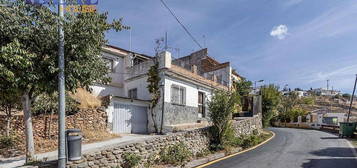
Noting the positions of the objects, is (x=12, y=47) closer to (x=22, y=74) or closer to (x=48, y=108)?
(x=22, y=74)

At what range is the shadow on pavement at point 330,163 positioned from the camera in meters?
8.40

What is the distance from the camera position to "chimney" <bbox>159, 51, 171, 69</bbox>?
1618 centimetres

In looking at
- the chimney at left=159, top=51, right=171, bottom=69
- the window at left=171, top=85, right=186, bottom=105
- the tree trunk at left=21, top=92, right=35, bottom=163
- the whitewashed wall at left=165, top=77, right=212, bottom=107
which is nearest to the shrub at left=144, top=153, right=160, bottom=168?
the tree trunk at left=21, top=92, right=35, bottom=163

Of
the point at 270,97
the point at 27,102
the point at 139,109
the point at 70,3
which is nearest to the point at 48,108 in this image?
the point at 27,102

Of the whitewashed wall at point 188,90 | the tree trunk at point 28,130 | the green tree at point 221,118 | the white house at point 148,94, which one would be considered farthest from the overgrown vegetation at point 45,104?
the green tree at point 221,118

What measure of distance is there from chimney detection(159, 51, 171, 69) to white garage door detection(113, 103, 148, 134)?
145 inches

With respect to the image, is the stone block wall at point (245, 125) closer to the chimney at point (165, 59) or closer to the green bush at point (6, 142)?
the chimney at point (165, 59)

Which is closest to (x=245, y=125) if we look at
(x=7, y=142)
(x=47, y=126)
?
(x=47, y=126)

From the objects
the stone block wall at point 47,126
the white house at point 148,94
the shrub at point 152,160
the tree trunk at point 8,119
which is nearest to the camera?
the shrub at point 152,160

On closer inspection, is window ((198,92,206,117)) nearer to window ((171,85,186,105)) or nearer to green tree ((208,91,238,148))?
window ((171,85,186,105))

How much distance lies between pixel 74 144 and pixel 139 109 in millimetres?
10256

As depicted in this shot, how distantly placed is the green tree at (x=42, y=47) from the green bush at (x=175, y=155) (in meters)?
3.98

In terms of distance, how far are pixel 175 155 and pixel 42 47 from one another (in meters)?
6.09

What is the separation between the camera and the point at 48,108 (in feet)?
38.3
